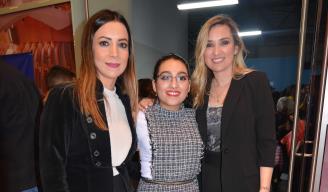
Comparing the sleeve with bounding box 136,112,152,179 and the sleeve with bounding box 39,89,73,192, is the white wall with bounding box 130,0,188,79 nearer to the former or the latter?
the sleeve with bounding box 136,112,152,179

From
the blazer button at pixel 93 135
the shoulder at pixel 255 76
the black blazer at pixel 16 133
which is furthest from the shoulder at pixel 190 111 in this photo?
the black blazer at pixel 16 133

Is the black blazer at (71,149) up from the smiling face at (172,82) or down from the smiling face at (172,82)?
down

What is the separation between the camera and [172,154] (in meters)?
1.51

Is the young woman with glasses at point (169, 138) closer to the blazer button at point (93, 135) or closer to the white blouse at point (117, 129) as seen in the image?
the white blouse at point (117, 129)

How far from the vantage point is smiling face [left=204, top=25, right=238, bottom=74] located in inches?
63.2

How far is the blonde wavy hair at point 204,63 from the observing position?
1632 millimetres

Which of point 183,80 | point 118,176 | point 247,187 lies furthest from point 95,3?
point 247,187

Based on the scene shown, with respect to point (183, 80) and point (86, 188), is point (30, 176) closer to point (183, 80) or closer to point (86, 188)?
point (86, 188)

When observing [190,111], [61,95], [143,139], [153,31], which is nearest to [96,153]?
[61,95]

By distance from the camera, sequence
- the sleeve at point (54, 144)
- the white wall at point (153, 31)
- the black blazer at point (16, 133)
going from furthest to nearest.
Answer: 1. the white wall at point (153, 31)
2. the black blazer at point (16, 133)
3. the sleeve at point (54, 144)

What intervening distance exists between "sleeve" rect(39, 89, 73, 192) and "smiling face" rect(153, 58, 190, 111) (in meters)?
0.58

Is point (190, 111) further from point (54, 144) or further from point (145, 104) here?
point (54, 144)

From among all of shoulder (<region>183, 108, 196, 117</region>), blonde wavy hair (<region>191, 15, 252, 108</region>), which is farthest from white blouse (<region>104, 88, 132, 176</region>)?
blonde wavy hair (<region>191, 15, 252, 108</region>)

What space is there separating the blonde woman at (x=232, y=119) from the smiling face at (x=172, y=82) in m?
0.17
